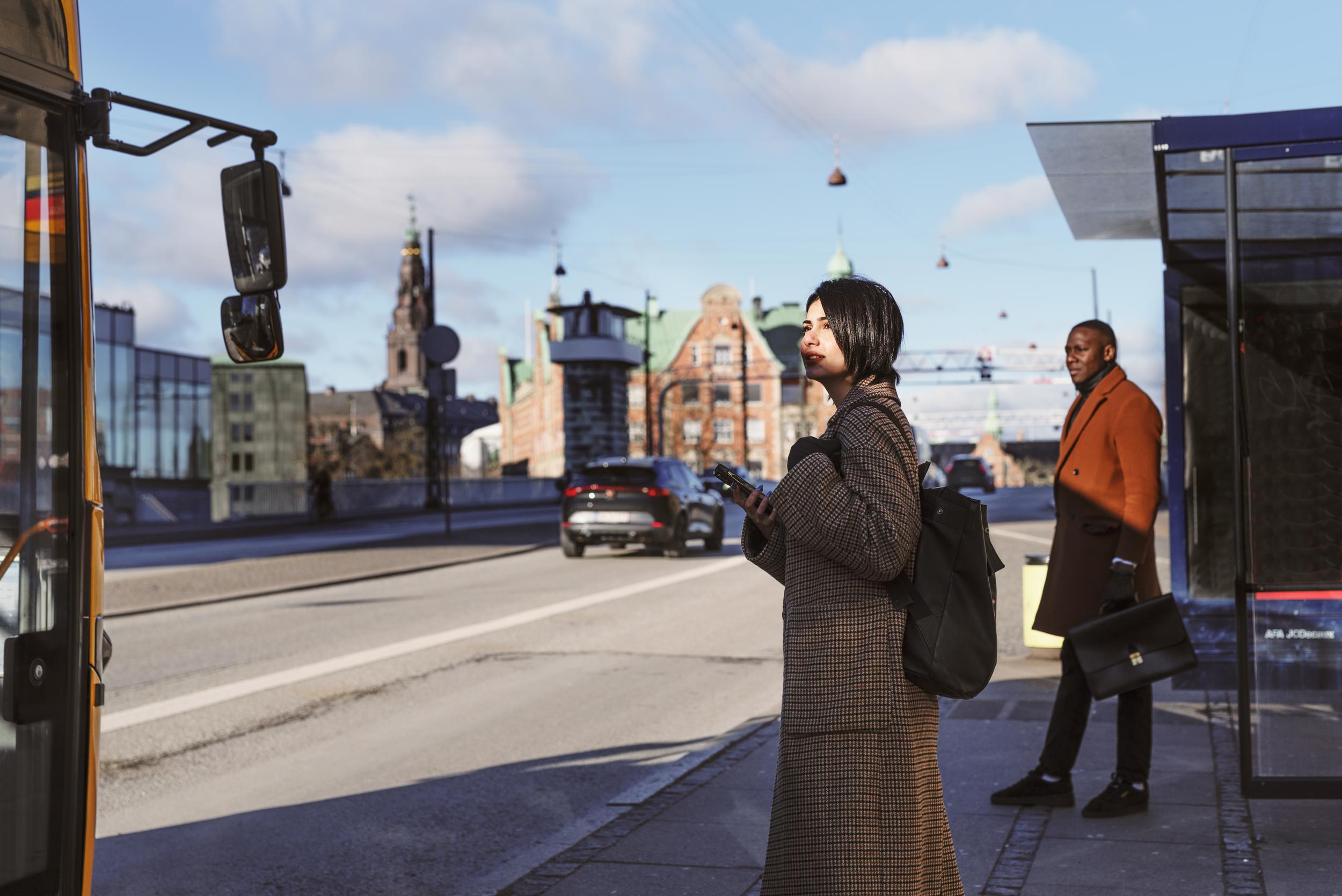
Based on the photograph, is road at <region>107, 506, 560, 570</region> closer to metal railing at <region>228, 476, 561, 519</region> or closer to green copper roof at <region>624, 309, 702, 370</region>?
metal railing at <region>228, 476, 561, 519</region>

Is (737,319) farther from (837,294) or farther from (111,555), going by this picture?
(837,294)

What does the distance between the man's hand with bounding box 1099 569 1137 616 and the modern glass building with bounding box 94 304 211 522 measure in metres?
42.9

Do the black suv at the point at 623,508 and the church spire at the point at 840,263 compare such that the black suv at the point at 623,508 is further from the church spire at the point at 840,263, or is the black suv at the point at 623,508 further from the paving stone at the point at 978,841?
the church spire at the point at 840,263

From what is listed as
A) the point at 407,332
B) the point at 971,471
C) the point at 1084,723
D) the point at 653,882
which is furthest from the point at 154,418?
the point at 407,332

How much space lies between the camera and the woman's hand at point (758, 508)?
126 inches

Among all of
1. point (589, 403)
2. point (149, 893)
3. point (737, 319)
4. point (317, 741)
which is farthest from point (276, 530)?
point (737, 319)

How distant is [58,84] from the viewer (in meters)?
Answer: 3.52

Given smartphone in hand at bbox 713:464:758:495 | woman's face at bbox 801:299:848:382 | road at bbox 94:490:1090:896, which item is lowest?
road at bbox 94:490:1090:896

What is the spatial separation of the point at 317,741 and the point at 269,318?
4539 millimetres

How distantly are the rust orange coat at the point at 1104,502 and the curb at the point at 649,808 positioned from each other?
1722 mm

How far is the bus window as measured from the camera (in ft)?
10.7

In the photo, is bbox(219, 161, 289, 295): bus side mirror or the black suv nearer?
bbox(219, 161, 289, 295): bus side mirror

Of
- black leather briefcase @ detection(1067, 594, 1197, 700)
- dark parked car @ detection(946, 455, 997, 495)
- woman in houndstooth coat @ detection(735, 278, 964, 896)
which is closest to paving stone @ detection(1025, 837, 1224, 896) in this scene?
black leather briefcase @ detection(1067, 594, 1197, 700)

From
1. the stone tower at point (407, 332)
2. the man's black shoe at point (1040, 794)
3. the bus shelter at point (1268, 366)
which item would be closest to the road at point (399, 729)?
the man's black shoe at point (1040, 794)
